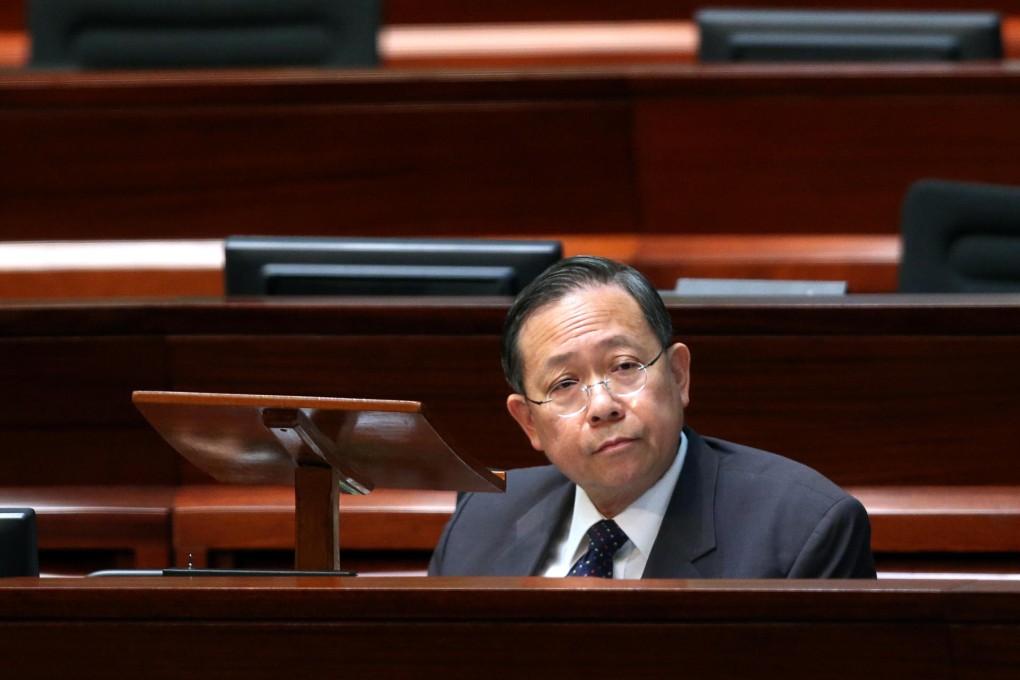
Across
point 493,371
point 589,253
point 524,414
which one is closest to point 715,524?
point 524,414

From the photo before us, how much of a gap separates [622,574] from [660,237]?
24.7 inches

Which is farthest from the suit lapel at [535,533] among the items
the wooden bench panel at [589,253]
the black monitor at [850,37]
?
the black monitor at [850,37]

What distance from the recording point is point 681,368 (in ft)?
2.75

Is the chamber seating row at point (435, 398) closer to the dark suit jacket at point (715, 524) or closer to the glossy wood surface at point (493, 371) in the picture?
the glossy wood surface at point (493, 371)

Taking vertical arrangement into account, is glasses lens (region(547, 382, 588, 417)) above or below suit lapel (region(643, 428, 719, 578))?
above

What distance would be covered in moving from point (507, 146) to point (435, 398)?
0.42 metres

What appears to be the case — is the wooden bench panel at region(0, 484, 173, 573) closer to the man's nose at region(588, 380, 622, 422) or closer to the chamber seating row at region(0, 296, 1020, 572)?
the chamber seating row at region(0, 296, 1020, 572)

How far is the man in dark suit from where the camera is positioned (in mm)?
769

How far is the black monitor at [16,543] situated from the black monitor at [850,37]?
3.20 ft

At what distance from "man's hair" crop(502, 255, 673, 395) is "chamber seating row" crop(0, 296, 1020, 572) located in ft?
0.44

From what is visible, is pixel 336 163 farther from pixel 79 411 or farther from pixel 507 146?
pixel 79 411

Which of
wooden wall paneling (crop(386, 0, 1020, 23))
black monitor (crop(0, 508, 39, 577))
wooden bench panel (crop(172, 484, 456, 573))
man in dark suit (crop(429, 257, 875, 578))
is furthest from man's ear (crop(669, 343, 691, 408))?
wooden wall paneling (crop(386, 0, 1020, 23))

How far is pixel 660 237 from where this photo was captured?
1.40 m
